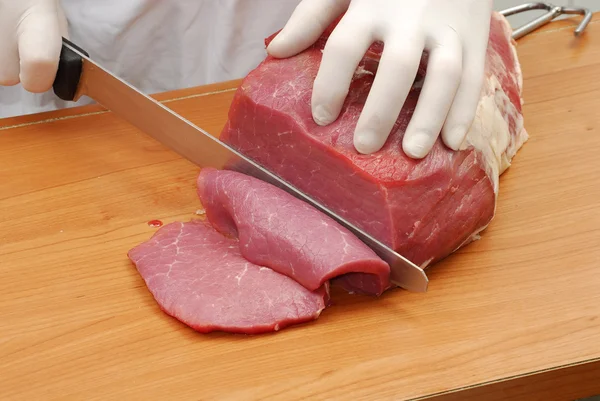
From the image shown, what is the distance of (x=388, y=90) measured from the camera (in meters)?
1.68

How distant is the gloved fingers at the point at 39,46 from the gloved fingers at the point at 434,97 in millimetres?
997

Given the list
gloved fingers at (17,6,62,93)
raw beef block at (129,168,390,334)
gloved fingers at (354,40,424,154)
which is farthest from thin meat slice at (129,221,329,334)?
gloved fingers at (17,6,62,93)

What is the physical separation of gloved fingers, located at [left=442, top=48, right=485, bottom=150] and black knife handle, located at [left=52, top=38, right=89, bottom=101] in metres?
1.02

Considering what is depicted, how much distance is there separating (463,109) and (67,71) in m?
1.08

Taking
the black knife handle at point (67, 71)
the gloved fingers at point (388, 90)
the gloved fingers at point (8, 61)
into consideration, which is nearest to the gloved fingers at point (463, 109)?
the gloved fingers at point (388, 90)

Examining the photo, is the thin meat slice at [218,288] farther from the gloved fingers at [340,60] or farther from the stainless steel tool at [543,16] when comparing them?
the stainless steel tool at [543,16]

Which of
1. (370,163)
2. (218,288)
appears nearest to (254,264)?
(218,288)

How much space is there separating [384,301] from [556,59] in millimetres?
1337

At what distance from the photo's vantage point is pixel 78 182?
2.15 meters

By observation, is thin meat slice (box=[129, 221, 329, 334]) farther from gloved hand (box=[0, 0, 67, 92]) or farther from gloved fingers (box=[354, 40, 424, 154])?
gloved hand (box=[0, 0, 67, 92])

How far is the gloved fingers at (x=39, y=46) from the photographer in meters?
2.08

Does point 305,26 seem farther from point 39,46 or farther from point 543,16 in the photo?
point 543,16

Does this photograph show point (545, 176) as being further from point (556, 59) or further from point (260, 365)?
point (260, 365)

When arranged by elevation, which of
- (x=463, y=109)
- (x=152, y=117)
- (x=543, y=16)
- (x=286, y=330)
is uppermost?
(x=463, y=109)
